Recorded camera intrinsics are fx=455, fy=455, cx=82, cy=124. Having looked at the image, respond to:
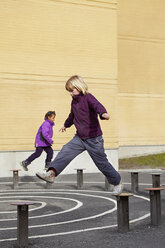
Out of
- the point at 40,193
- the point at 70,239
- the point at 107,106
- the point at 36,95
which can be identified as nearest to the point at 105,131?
the point at 107,106

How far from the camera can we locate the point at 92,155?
715cm

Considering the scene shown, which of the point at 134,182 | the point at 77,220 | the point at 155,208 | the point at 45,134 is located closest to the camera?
the point at 155,208

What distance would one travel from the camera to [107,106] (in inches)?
731

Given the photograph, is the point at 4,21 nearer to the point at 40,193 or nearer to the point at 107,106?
the point at 107,106

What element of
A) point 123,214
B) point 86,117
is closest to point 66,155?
point 86,117

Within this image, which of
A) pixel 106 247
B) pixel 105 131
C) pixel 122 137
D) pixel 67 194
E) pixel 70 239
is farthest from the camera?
pixel 122 137

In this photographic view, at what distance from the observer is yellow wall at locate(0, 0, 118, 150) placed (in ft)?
55.1

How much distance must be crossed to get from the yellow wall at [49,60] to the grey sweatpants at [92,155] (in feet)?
31.7

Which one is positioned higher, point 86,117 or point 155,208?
point 86,117

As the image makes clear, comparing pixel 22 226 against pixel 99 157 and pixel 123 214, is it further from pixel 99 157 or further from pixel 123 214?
pixel 99 157

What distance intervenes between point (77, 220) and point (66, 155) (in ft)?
3.82

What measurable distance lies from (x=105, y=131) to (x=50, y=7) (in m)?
5.37

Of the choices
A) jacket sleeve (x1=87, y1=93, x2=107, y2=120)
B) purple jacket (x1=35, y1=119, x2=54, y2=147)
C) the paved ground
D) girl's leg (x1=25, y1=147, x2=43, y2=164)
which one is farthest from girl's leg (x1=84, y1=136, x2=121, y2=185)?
purple jacket (x1=35, y1=119, x2=54, y2=147)

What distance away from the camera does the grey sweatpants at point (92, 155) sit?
280 inches
